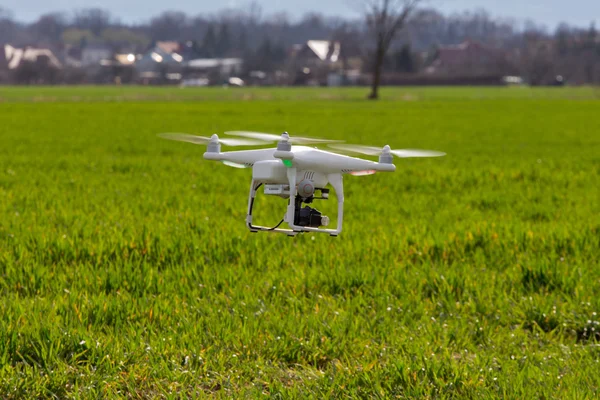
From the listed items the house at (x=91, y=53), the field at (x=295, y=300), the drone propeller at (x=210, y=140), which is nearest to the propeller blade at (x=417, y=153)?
the drone propeller at (x=210, y=140)

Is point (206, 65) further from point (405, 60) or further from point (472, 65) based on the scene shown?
point (472, 65)

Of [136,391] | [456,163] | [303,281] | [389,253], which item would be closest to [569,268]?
[389,253]

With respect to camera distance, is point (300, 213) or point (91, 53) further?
point (91, 53)

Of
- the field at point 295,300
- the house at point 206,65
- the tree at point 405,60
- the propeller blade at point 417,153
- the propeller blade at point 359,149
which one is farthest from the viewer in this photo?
the tree at point 405,60

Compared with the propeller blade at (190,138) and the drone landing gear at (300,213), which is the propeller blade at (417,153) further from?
the propeller blade at (190,138)

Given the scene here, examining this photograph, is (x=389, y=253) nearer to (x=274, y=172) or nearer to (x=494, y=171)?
(x=274, y=172)

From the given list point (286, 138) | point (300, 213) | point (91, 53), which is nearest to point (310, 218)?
point (300, 213)

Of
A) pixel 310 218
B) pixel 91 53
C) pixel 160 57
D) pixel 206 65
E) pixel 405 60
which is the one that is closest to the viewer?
pixel 310 218

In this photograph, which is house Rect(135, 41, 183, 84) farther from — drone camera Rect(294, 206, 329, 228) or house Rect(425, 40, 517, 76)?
house Rect(425, 40, 517, 76)
